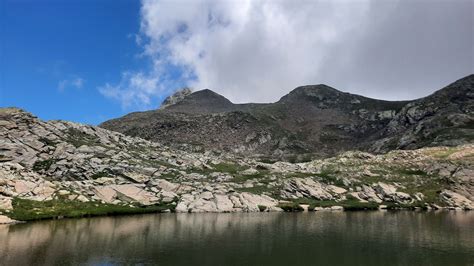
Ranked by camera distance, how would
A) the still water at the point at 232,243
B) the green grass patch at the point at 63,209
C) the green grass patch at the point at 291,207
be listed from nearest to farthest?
the still water at the point at 232,243, the green grass patch at the point at 63,209, the green grass patch at the point at 291,207

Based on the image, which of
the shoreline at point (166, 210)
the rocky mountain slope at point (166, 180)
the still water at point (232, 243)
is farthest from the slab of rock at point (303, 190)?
the still water at point (232, 243)

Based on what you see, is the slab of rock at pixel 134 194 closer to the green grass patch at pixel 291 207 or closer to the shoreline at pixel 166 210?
the shoreline at pixel 166 210

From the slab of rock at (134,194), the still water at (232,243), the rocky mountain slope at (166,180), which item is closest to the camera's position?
the still water at (232,243)

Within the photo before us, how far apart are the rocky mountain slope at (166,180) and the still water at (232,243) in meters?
20.3

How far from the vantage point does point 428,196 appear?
14262 centimetres

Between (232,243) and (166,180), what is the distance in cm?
7276

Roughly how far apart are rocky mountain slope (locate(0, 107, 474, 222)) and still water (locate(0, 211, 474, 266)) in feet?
66.6

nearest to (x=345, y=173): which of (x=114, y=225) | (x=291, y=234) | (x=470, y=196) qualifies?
(x=470, y=196)

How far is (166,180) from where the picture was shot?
422ft

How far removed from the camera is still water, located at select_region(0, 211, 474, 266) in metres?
48.0

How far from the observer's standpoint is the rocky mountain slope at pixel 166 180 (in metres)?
103

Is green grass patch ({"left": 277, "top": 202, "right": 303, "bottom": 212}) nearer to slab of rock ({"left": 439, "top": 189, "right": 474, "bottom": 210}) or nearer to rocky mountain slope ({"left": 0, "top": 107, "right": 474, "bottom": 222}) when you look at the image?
rocky mountain slope ({"left": 0, "top": 107, "right": 474, "bottom": 222})

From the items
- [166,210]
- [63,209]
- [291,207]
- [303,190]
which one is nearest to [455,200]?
[303,190]

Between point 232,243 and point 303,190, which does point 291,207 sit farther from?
point 232,243
